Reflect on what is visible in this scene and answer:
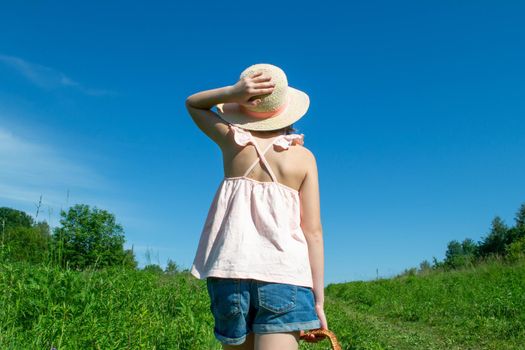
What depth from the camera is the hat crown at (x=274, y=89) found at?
2.91 m

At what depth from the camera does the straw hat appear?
2883 mm

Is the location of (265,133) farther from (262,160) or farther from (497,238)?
(497,238)

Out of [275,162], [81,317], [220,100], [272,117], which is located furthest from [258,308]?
[81,317]

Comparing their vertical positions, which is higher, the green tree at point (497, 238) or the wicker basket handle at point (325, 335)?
the green tree at point (497, 238)

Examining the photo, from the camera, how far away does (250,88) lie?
282 cm

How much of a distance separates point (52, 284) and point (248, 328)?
4.27 meters

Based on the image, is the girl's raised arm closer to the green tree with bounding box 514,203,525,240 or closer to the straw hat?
the straw hat

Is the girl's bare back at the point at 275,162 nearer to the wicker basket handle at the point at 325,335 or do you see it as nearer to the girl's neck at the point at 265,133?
the girl's neck at the point at 265,133

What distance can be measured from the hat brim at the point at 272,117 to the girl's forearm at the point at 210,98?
0.10 metres

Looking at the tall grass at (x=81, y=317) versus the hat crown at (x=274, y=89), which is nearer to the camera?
the hat crown at (x=274, y=89)

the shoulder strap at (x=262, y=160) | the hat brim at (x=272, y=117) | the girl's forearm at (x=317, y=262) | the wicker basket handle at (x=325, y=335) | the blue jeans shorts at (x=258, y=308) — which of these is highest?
the hat brim at (x=272, y=117)

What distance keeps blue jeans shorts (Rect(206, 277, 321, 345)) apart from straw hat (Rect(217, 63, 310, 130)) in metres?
0.87

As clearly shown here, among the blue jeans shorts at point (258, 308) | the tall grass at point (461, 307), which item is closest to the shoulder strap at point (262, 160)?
the blue jeans shorts at point (258, 308)

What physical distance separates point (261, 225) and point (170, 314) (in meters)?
5.38
